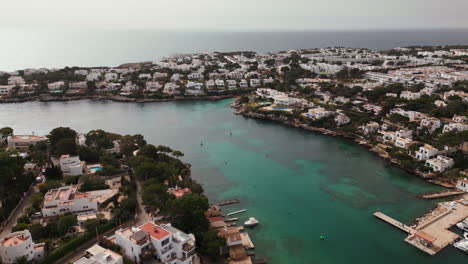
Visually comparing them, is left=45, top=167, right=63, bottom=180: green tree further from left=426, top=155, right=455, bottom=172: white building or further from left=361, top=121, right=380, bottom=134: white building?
left=361, top=121, right=380, bottom=134: white building

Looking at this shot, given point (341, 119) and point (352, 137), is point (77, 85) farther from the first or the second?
point (352, 137)

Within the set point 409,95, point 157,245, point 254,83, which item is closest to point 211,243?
point 157,245

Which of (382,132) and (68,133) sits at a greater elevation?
(68,133)

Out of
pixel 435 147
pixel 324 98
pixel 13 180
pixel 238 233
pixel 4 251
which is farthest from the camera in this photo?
pixel 324 98

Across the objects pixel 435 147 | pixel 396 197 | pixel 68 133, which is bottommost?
pixel 396 197

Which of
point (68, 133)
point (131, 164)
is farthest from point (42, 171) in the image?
point (131, 164)

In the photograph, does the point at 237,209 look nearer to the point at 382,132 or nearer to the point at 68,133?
the point at 68,133

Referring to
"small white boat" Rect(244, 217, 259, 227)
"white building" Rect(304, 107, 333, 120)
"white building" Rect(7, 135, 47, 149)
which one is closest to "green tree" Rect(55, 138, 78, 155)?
"white building" Rect(7, 135, 47, 149)

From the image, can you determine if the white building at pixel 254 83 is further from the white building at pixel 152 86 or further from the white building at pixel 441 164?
the white building at pixel 441 164
